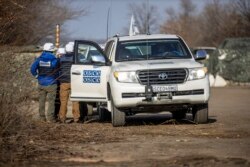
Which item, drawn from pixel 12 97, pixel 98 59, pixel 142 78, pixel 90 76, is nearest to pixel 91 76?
pixel 90 76

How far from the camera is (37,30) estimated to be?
30422mm

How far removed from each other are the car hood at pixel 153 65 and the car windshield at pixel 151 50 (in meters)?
0.40

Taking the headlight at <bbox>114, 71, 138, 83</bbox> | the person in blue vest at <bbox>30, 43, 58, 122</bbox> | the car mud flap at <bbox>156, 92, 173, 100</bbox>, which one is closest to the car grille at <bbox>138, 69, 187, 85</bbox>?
the headlight at <bbox>114, 71, 138, 83</bbox>

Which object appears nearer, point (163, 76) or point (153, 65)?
point (163, 76)

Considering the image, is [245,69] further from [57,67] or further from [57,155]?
[57,155]

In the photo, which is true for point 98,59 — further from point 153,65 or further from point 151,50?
point 153,65

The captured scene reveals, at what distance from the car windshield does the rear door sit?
0.41m

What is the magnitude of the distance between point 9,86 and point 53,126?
8.57ft

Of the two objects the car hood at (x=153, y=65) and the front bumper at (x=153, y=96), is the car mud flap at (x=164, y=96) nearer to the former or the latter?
the front bumper at (x=153, y=96)

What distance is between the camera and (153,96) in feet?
44.9

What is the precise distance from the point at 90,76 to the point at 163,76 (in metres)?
1.98

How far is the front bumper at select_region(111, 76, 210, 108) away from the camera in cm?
1370

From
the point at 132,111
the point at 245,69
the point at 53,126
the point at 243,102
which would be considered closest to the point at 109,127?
the point at 132,111

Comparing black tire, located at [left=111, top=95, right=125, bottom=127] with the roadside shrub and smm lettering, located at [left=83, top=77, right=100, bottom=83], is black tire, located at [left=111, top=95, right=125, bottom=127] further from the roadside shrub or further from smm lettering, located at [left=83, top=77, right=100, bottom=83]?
the roadside shrub
